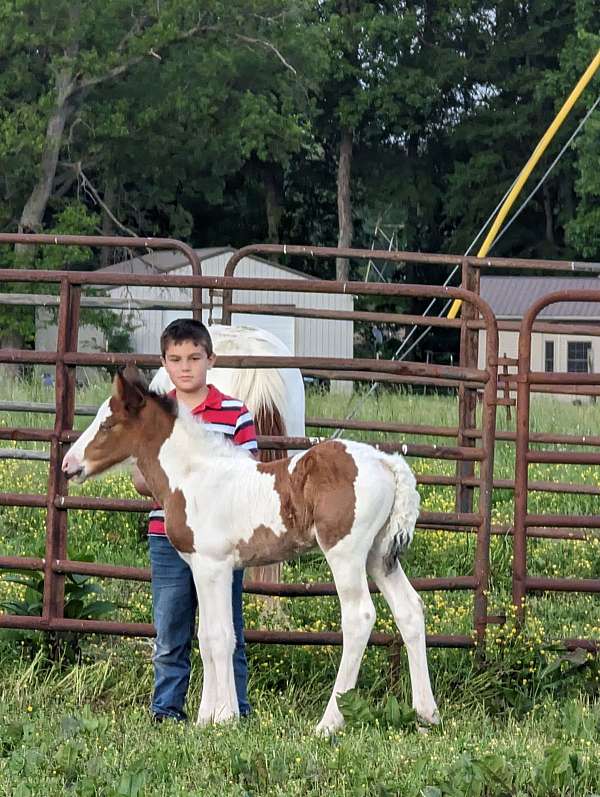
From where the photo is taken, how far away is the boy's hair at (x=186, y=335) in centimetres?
487

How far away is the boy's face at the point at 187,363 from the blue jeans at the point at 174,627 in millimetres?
612

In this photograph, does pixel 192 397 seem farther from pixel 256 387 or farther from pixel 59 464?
pixel 256 387

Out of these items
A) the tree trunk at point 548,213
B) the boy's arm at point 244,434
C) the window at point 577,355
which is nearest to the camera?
the boy's arm at point 244,434

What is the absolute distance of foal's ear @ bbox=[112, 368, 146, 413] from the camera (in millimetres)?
4816

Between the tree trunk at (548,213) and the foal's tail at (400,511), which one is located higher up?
the tree trunk at (548,213)

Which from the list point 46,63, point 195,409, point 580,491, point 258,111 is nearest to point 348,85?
point 258,111

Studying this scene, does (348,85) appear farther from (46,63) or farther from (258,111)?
(46,63)

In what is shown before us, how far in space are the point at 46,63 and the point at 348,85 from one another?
12.6m

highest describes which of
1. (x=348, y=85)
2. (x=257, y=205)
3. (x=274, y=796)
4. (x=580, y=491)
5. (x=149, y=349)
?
(x=348, y=85)

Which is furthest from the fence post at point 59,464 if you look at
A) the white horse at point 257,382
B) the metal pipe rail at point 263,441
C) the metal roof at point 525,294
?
the metal roof at point 525,294

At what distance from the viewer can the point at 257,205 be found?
133ft

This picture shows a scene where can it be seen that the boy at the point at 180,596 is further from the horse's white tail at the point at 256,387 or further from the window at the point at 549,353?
the window at the point at 549,353

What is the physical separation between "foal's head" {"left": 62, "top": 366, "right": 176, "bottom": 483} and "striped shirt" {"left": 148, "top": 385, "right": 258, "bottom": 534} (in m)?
0.17

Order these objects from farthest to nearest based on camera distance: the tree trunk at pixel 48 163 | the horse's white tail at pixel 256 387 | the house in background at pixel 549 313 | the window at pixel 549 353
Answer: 1. the window at pixel 549 353
2. the house in background at pixel 549 313
3. the tree trunk at pixel 48 163
4. the horse's white tail at pixel 256 387
